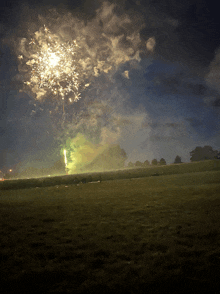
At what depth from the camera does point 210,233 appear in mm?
5617

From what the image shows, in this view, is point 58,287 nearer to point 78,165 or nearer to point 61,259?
point 61,259

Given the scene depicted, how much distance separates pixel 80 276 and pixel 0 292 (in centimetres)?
136

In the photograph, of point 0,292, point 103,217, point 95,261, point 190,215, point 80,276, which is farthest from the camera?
point 103,217

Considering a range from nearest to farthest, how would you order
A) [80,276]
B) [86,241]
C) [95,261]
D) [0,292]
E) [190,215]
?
[0,292] < [80,276] < [95,261] < [86,241] < [190,215]

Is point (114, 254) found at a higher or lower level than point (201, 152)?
lower

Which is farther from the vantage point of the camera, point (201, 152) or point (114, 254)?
point (201, 152)

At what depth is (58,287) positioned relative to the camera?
11.3 ft

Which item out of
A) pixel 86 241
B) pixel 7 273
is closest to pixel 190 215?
pixel 86 241

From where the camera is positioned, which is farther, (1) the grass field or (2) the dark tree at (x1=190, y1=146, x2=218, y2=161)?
(2) the dark tree at (x1=190, y1=146, x2=218, y2=161)

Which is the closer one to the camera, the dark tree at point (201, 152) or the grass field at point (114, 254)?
the grass field at point (114, 254)

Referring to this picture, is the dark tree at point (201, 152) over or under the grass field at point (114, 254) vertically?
over

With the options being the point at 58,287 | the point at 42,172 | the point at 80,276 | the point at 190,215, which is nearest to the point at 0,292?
the point at 58,287

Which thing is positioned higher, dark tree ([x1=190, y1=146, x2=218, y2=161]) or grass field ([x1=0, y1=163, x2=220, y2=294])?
dark tree ([x1=190, y1=146, x2=218, y2=161])

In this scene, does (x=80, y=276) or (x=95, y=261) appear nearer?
(x=80, y=276)
